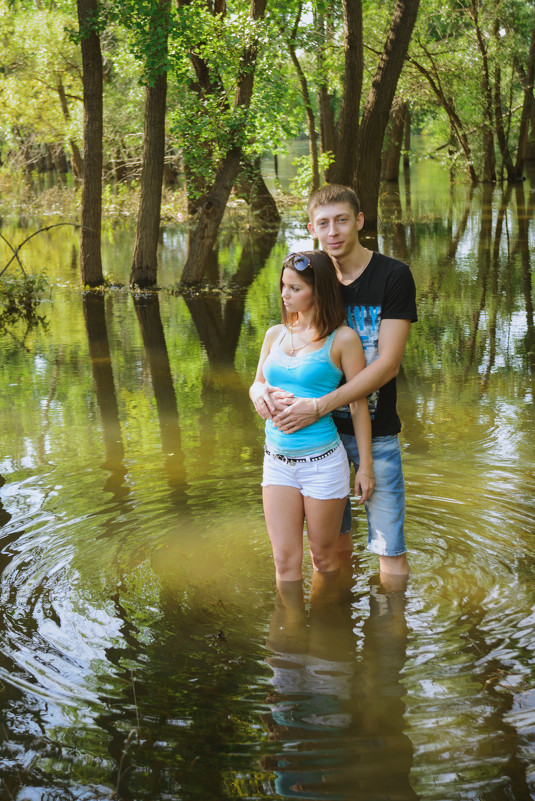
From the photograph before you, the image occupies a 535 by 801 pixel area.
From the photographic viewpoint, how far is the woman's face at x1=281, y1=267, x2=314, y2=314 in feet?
12.0

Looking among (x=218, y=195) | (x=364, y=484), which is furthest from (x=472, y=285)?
(x=364, y=484)

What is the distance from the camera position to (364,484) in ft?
12.3

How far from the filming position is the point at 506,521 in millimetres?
4938

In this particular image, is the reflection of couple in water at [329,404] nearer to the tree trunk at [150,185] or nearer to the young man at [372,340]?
the young man at [372,340]

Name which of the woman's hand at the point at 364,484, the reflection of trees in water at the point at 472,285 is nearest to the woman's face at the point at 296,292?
the woman's hand at the point at 364,484

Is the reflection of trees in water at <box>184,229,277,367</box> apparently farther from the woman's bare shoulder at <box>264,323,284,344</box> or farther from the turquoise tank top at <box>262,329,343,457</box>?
the turquoise tank top at <box>262,329,343,457</box>

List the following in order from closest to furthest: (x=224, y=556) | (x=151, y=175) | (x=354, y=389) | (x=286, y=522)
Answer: (x=354, y=389) → (x=286, y=522) → (x=224, y=556) → (x=151, y=175)

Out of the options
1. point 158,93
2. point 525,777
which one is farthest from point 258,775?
point 158,93

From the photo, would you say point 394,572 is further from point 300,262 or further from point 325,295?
point 300,262

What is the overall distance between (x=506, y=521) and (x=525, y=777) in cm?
228

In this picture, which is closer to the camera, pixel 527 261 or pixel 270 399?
pixel 270 399

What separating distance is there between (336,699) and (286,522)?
80 cm

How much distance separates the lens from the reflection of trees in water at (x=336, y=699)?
2.86 metres

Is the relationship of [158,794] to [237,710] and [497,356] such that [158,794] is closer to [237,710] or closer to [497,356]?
[237,710]
